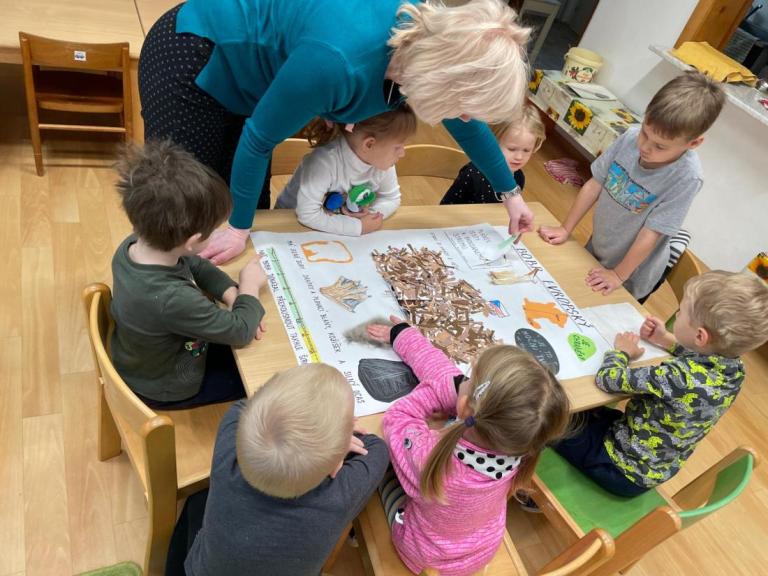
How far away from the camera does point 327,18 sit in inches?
41.4

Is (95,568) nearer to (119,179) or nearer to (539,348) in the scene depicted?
(119,179)

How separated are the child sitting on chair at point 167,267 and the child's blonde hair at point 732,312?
0.97 m

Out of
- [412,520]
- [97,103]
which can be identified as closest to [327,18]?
[412,520]

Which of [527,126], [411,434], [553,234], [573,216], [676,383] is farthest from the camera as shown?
[527,126]

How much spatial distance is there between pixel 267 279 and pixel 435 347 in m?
0.40

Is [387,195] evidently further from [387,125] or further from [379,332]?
[379,332]

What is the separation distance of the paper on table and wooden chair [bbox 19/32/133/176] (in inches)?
71.3

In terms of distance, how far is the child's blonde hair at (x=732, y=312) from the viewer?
1.17 meters

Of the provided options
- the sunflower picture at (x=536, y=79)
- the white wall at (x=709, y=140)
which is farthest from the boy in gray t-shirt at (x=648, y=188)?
the sunflower picture at (x=536, y=79)

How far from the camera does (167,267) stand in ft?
3.49

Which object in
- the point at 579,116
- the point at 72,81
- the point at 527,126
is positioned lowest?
the point at 72,81

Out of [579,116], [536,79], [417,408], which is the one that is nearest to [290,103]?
[417,408]

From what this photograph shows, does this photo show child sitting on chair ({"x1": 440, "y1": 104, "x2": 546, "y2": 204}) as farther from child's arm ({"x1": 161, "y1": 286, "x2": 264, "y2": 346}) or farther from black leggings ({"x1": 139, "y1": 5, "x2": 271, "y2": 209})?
child's arm ({"x1": 161, "y1": 286, "x2": 264, "y2": 346})

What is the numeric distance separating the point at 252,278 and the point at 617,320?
0.94 m
